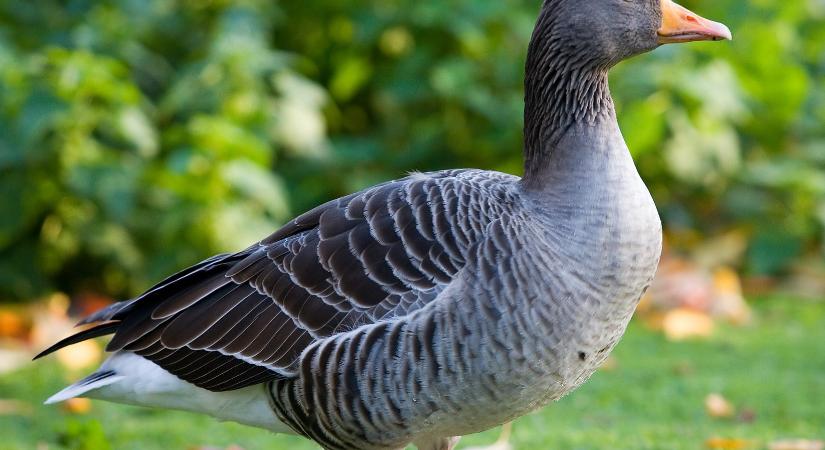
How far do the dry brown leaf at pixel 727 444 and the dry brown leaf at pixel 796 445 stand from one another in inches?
4.3

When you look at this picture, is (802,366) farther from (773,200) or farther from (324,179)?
(324,179)

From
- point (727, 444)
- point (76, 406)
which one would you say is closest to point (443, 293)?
point (727, 444)

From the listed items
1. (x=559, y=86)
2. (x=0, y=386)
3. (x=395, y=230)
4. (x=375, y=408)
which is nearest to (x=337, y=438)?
(x=375, y=408)

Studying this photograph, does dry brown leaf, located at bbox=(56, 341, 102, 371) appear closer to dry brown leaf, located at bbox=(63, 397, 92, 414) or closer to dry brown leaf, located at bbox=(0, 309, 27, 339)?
dry brown leaf, located at bbox=(0, 309, 27, 339)

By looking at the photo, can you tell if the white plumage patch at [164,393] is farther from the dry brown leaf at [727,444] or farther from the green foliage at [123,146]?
the green foliage at [123,146]

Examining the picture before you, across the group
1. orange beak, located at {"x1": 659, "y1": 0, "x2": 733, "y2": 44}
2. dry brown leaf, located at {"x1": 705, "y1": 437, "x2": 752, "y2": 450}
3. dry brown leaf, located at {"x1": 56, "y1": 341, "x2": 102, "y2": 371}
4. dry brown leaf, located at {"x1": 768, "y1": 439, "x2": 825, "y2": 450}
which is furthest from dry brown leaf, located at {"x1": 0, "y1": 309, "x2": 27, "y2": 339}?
orange beak, located at {"x1": 659, "y1": 0, "x2": 733, "y2": 44}

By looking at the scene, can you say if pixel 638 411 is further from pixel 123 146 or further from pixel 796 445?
pixel 123 146

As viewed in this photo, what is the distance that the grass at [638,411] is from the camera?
517 centimetres

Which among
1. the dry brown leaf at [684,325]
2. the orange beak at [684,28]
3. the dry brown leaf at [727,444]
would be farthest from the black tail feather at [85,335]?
the dry brown leaf at [684,325]

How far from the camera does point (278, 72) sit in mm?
7738

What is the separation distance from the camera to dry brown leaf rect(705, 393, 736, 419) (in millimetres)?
5523

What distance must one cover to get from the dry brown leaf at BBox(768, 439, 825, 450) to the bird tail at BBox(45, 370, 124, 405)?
2778mm

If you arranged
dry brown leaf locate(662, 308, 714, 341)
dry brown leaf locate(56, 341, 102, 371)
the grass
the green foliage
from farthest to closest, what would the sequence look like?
dry brown leaf locate(662, 308, 714, 341) → the green foliage → dry brown leaf locate(56, 341, 102, 371) → the grass

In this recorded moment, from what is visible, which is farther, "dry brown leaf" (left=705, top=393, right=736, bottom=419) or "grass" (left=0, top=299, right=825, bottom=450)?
"dry brown leaf" (left=705, top=393, right=736, bottom=419)
